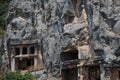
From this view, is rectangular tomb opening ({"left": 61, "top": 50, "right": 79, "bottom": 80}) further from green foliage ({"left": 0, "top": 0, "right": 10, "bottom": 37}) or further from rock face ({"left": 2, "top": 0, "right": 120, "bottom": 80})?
green foliage ({"left": 0, "top": 0, "right": 10, "bottom": 37})

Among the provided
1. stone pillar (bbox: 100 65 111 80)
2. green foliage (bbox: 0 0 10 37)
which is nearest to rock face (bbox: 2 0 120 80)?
stone pillar (bbox: 100 65 111 80)

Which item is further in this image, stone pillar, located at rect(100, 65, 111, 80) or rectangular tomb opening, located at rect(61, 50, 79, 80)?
rectangular tomb opening, located at rect(61, 50, 79, 80)

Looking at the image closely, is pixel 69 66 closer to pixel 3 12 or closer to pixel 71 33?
pixel 71 33

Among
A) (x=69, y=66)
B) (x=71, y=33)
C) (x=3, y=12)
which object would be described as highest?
(x=3, y=12)

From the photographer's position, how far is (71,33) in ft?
72.9

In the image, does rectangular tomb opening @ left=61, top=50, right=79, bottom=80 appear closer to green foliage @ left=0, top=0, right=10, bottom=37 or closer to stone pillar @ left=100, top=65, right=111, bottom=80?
stone pillar @ left=100, top=65, right=111, bottom=80

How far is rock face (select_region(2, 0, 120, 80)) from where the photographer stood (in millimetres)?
19609

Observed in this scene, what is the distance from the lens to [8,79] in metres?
19.7

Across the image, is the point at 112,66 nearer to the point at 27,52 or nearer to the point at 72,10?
the point at 72,10

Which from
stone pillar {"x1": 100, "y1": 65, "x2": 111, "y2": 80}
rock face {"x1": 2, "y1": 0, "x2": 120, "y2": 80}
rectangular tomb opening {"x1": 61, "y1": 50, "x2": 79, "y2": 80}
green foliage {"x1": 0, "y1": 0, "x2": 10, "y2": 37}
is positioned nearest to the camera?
stone pillar {"x1": 100, "y1": 65, "x2": 111, "y2": 80}

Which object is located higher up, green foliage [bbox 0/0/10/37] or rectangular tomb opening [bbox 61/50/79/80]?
green foliage [bbox 0/0/10/37]

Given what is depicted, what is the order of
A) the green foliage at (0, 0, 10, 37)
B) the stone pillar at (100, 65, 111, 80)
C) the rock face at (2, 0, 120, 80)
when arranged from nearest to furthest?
the stone pillar at (100, 65, 111, 80) < the rock face at (2, 0, 120, 80) < the green foliage at (0, 0, 10, 37)

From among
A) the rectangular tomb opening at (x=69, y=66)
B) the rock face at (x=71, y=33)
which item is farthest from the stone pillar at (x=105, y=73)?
the rectangular tomb opening at (x=69, y=66)

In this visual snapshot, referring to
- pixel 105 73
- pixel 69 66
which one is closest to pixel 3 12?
pixel 69 66
